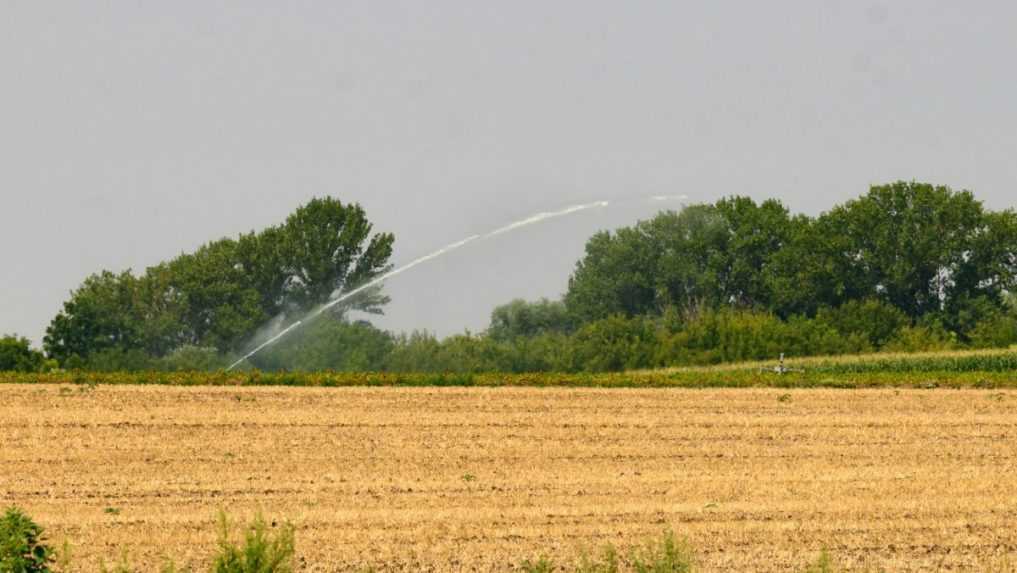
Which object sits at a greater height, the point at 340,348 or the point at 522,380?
the point at 340,348

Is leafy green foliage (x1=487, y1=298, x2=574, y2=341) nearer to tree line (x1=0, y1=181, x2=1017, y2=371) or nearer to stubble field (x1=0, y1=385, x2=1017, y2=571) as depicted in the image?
tree line (x1=0, y1=181, x2=1017, y2=371)

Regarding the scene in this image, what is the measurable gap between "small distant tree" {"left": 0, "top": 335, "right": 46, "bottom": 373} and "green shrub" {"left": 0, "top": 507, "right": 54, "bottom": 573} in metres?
39.1

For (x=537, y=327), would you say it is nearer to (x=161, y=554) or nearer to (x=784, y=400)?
(x=784, y=400)

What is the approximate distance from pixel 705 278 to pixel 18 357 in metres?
38.2

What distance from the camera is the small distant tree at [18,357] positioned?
54.3 metres

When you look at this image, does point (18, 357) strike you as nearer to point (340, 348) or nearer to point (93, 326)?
point (340, 348)

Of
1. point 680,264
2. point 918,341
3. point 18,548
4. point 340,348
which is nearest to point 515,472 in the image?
point 18,548

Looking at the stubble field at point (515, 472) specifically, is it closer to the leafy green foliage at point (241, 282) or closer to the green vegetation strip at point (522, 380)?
the green vegetation strip at point (522, 380)

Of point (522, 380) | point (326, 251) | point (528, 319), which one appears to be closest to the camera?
point (522, 380)

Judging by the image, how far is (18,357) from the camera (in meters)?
55.0

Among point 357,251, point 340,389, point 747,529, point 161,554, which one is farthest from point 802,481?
point 357,251

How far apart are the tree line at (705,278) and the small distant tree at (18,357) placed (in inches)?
584

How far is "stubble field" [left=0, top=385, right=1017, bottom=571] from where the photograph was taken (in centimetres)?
2156

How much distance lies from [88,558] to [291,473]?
26.0 ft
